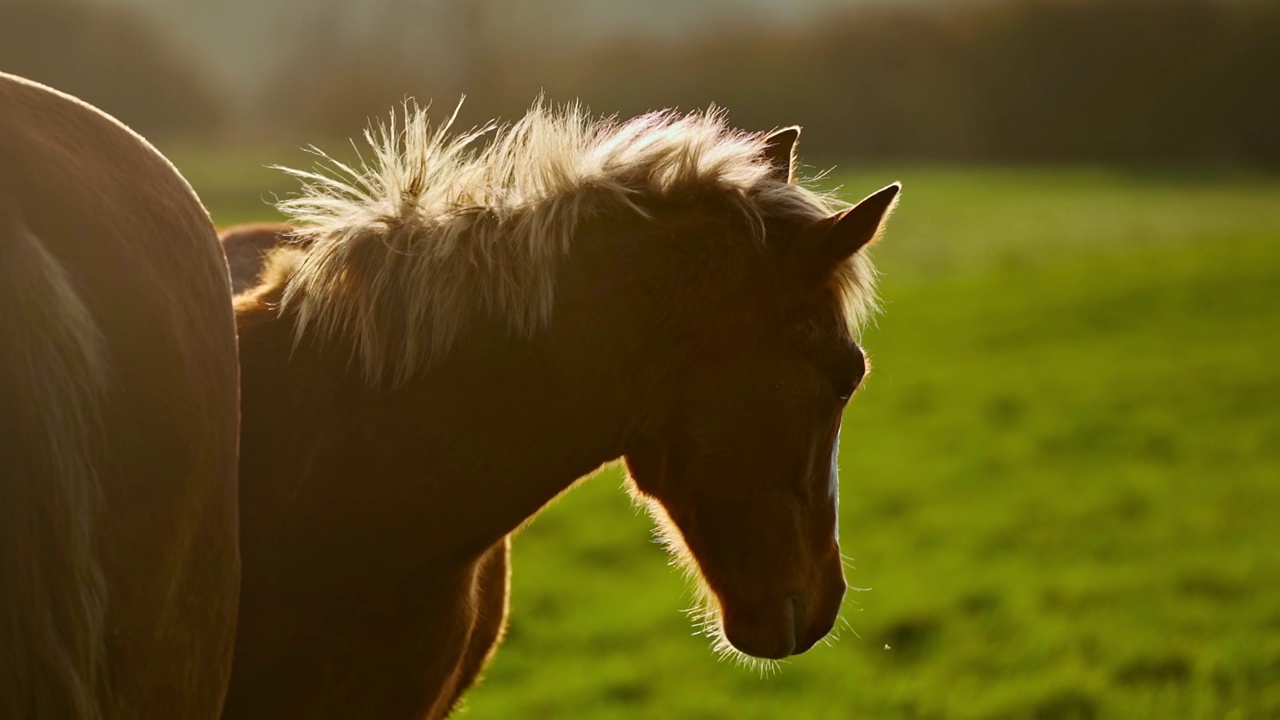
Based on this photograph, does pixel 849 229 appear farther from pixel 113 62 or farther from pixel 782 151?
pixel 113 62

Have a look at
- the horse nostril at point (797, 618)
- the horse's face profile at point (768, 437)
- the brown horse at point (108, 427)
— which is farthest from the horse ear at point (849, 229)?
the brown horse at point (108, 427)

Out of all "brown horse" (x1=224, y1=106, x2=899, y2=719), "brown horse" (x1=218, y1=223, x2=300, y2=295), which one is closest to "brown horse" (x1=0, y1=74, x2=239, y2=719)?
"brown horse" (x1=224, y1=106, x2=899, y2=719)

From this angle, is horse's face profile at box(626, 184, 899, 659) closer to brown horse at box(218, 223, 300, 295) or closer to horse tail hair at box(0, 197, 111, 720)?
horse tail hair at box(0, 197, 111, 720)

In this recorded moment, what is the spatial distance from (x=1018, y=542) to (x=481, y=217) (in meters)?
6.21

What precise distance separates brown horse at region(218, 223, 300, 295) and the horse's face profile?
1.52 m

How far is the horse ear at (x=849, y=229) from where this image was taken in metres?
2.20

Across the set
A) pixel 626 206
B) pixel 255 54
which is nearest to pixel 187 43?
pixel 255 54

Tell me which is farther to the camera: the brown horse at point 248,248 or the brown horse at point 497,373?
the brown horse at point 248,248

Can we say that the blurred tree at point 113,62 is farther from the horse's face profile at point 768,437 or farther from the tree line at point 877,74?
the horse's face profile at point 768,437

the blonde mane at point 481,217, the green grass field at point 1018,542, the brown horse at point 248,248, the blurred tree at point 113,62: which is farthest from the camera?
the blurred tree at point 113,62

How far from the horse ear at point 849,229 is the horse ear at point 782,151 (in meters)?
0.36

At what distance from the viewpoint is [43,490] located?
147cm

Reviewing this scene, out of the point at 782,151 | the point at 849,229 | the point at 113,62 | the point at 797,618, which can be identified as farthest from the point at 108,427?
the point at 113,62

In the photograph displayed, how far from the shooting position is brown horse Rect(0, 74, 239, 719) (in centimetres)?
146
